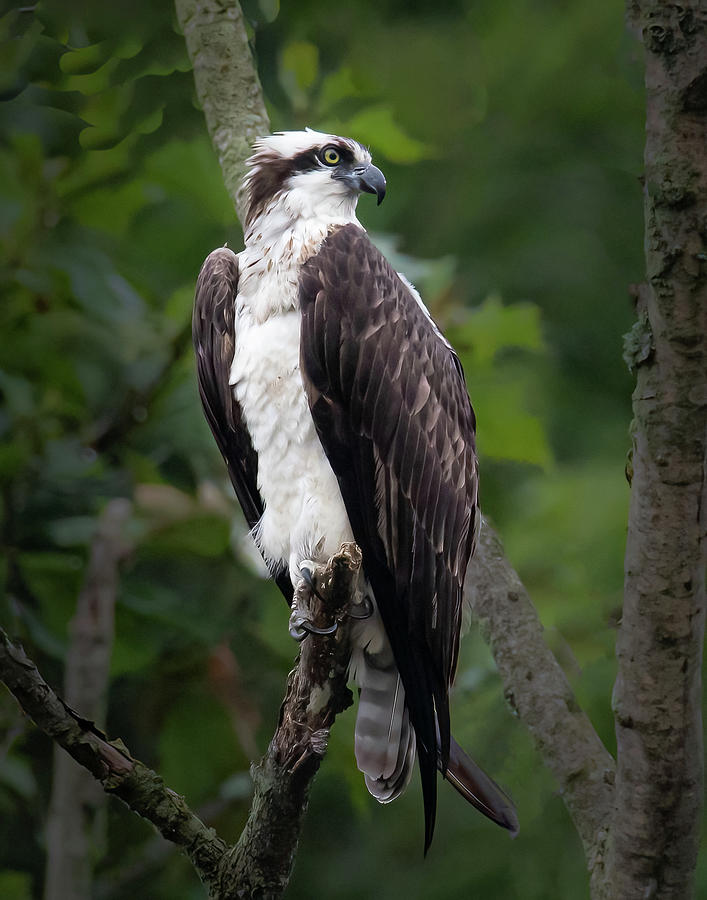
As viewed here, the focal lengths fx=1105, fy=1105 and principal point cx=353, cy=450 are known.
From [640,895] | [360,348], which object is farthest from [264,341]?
[640,895]

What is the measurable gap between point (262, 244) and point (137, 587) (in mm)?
1614

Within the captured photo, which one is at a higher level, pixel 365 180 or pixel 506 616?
pixel 365 180

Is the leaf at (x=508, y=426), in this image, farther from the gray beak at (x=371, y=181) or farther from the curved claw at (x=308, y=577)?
the curved claw at (x=308, y=577)

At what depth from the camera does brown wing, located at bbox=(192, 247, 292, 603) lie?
133 inches

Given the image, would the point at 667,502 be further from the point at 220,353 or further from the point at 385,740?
the point at 220,353

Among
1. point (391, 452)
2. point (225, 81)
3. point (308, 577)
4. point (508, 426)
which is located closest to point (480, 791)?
point (308, 577)

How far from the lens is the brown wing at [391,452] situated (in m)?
3.08

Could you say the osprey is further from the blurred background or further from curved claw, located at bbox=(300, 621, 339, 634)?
the blurred background

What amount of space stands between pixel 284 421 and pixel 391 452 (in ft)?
1.05

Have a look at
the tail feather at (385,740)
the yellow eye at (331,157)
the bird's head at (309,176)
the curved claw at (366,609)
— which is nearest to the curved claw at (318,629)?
the curved claw at (366,609)

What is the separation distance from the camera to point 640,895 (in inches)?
105

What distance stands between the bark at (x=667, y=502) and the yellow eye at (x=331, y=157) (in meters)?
1.09

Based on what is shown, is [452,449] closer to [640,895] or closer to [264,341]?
→ [264,341]

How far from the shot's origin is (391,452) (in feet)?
10.4
